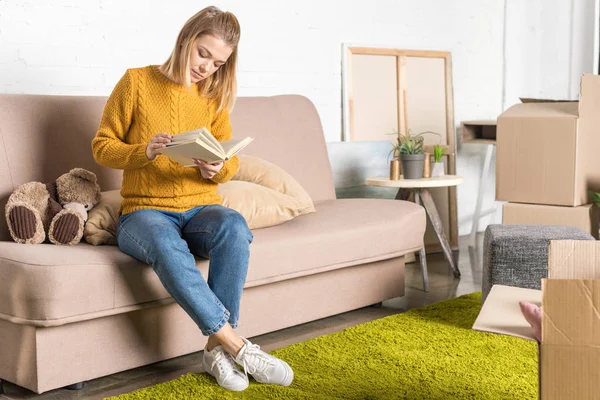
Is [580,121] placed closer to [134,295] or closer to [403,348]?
[403,348]

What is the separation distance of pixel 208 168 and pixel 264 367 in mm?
612

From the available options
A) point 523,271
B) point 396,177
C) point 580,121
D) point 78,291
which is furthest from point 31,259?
point 580,121

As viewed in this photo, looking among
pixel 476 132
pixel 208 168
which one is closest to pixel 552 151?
pixel 476 132

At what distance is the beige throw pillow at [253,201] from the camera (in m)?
2.46

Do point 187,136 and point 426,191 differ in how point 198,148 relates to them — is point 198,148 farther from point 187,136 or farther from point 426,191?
point 426,191

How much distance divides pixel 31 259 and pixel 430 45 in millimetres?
3296

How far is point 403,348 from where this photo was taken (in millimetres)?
2633

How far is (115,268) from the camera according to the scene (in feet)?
7.32

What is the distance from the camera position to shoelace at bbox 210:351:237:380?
226cm

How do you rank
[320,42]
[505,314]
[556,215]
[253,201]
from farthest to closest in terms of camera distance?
[320,42] → [556,215] → [253,201] → [505,314]

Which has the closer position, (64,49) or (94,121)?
(94,121)

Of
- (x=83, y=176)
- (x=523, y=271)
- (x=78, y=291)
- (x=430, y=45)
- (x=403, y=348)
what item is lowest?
(x=403, y=348)

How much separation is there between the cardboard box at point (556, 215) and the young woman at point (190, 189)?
1.49 metres

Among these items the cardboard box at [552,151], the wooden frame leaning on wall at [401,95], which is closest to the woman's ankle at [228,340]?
the cardboard box at [552,151]
